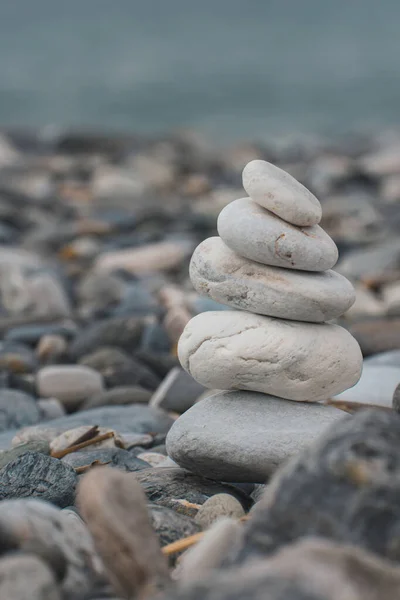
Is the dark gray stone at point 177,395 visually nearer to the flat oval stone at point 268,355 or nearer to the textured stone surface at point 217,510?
the flat oval stone at point 268,355

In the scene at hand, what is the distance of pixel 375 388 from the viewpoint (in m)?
5.88

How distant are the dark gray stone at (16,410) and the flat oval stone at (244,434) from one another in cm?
224

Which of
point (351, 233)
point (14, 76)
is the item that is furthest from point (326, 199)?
point (14, 76)

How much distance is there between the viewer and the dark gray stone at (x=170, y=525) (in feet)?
10.8

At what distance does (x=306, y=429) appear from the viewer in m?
→ 4.11

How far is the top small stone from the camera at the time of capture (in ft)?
13.6

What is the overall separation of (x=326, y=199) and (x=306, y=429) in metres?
13.9

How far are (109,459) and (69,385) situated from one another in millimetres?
2433

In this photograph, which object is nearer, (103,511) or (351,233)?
(103,511)

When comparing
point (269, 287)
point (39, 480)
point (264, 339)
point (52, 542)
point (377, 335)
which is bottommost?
point (377, 335)

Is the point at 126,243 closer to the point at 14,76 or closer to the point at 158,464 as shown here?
the point at 158,464

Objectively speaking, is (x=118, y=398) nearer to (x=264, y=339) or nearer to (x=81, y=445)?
(x=81, y=445)

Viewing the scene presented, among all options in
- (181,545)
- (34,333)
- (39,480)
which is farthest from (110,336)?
(181,545)

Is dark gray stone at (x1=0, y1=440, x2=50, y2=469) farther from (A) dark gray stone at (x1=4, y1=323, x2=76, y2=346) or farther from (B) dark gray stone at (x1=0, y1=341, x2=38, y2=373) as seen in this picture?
(A) dark gray stone at (x1=4, y1=323, x2=76, y2=346)
